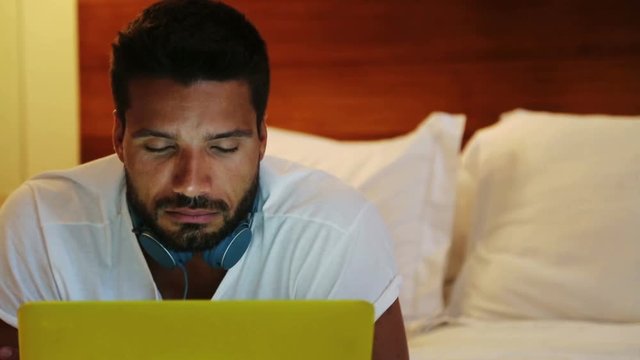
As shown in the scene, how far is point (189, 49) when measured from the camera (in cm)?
125

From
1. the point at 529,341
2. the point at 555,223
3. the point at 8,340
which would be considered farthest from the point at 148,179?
the point at 555,223

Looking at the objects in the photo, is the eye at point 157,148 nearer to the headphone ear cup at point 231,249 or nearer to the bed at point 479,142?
the headphone ear cup at point 231,249

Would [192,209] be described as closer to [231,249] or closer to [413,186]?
[231,249]

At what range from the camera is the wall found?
2242 millimetres

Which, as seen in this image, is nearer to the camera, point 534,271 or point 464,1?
point 534,271

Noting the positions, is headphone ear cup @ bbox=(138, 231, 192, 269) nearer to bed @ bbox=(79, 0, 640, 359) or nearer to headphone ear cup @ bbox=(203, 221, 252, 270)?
headphone ear cup @ bbox=(203, 221, 252, 270)

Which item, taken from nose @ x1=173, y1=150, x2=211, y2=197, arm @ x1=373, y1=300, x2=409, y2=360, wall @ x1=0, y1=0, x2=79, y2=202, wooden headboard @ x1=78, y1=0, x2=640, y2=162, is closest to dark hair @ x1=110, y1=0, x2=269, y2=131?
nose @ x1=173, y1=150, x2=211, y2=197

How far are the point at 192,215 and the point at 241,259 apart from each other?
0.42 ft

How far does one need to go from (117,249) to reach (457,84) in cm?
102

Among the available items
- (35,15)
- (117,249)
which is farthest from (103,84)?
(117,249)

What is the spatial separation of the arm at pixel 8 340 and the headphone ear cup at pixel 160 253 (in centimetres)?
22

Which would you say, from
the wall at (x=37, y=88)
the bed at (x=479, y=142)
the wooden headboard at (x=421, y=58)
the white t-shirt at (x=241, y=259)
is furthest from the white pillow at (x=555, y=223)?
the wall at (x=37, y=88)

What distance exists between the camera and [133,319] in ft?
3.16

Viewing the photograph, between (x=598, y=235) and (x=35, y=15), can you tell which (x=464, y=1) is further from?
(x=35, y=15)
